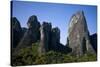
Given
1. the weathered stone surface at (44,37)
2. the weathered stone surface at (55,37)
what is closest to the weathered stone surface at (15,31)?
the weathered stone surface at (44,37)

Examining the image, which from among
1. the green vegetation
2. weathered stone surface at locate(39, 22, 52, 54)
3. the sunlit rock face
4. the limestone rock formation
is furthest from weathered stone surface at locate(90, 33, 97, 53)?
the limestone rock formation

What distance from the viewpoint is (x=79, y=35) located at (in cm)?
258

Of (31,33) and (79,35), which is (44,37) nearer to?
(31,33)

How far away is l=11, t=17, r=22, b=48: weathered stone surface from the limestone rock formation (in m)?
0.05

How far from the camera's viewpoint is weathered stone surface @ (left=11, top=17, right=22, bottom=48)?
7.52 ft

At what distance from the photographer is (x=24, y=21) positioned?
2.34 metres

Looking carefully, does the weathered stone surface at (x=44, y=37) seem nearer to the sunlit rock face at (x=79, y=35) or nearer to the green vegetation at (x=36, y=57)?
the green vegetation at (x=36, y=57)

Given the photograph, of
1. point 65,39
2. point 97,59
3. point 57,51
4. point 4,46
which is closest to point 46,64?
point 57,51

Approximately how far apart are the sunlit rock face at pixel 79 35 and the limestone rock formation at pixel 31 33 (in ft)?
1.38

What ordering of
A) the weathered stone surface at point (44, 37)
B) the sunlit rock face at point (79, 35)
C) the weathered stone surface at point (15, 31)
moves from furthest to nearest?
the sunlit rock face at point (79, 35) < the weathered stone surface at point (44, 37) < the weathered stone surface at point (15, 31)

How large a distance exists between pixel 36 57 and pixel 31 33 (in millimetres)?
286

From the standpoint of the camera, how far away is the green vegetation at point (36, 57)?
7.63 feet

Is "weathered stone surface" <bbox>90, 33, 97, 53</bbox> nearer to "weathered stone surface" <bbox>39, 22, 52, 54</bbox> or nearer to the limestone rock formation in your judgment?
"weathered stone surface" <bbox>39, 22, 52, 54</bbox>

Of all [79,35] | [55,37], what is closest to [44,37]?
[55,37]
